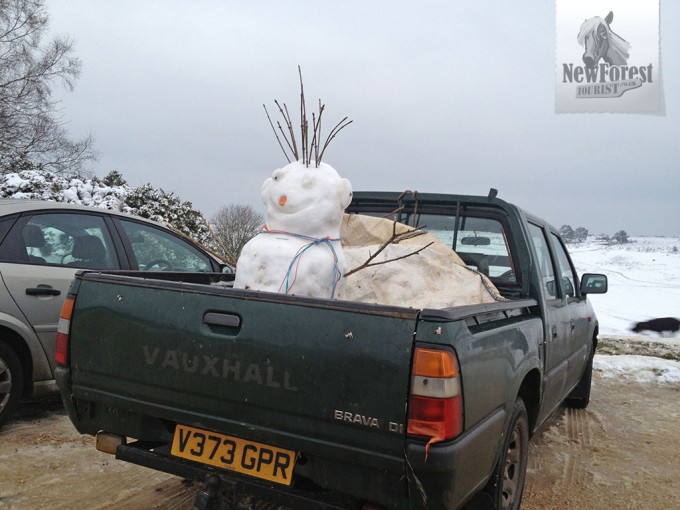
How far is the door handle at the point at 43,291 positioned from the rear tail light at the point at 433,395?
9.67ft

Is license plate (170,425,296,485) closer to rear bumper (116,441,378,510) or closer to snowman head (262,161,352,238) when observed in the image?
rear bumper (116,441,378,510)

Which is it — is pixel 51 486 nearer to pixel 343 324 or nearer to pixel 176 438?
pixel 176 438

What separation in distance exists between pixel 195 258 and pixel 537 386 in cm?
297

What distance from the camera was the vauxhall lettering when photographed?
2.07m

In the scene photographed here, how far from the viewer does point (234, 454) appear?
2193mm

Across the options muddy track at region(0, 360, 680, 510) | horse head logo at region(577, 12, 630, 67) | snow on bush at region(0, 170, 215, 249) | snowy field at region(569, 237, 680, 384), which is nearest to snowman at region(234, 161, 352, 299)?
muddy track at region(0, 360, 680, 510)

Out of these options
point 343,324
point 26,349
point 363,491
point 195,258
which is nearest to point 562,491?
point 363,491

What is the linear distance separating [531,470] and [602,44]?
312 inches

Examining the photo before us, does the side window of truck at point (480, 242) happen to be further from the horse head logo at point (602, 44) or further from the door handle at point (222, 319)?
the horse head logo at point (602, 44)

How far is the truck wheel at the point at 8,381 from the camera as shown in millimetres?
3590

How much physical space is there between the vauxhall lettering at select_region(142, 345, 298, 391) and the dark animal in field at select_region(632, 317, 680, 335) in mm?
10801

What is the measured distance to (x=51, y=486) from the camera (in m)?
3.03

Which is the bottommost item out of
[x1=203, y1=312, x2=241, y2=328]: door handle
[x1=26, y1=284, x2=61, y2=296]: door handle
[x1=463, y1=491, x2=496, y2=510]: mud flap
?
[x1=463, y1=491, x2=496, y2=510]: mud flap

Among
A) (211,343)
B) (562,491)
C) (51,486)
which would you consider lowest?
(562,491)
